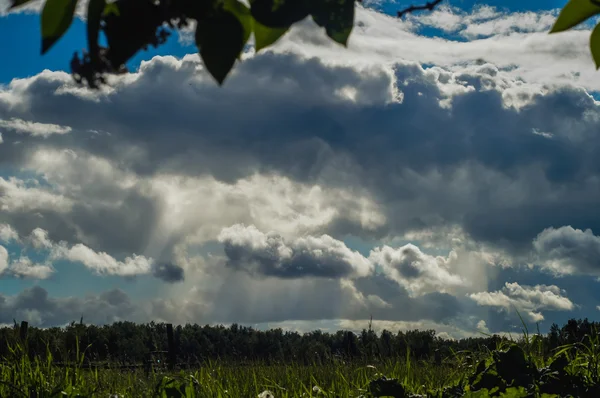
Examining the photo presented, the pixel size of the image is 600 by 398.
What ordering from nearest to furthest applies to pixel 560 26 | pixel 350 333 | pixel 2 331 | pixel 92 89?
pixel 92 89, pixel 560 26, pixel 350 333, pixel 2 331

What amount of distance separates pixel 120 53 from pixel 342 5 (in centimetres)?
33

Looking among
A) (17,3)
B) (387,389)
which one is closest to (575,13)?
(17,3)

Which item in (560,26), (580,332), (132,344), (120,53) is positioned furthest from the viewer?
(132,344)

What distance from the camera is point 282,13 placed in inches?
35.3

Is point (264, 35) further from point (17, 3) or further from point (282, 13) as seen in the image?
point (17, 3)

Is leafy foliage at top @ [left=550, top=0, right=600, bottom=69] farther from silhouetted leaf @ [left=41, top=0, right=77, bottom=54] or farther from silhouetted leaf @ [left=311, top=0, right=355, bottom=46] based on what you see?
silhouetted leaf @ [left=41, top=0, right=77, bottom=54]

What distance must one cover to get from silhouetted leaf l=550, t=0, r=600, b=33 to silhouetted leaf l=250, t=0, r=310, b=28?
1.72 feet

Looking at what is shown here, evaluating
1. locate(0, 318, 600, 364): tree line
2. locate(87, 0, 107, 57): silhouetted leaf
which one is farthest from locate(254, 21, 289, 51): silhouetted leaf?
locate(0, 318, 600, 364): tree line

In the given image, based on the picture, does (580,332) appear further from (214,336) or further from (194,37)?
(214,336)

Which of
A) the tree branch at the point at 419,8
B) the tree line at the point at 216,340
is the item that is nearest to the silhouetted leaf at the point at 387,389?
the tree branch at the point at 419,8

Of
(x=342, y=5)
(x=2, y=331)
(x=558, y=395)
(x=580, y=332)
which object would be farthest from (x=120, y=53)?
(x=2, y=331)

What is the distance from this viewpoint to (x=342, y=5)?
3.05 ft

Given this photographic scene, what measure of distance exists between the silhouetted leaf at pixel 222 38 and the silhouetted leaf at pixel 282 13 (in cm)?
5

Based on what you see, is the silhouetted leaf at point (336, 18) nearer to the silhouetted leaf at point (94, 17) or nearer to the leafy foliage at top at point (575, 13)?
the silhouetted leaf at point (94, 17)
